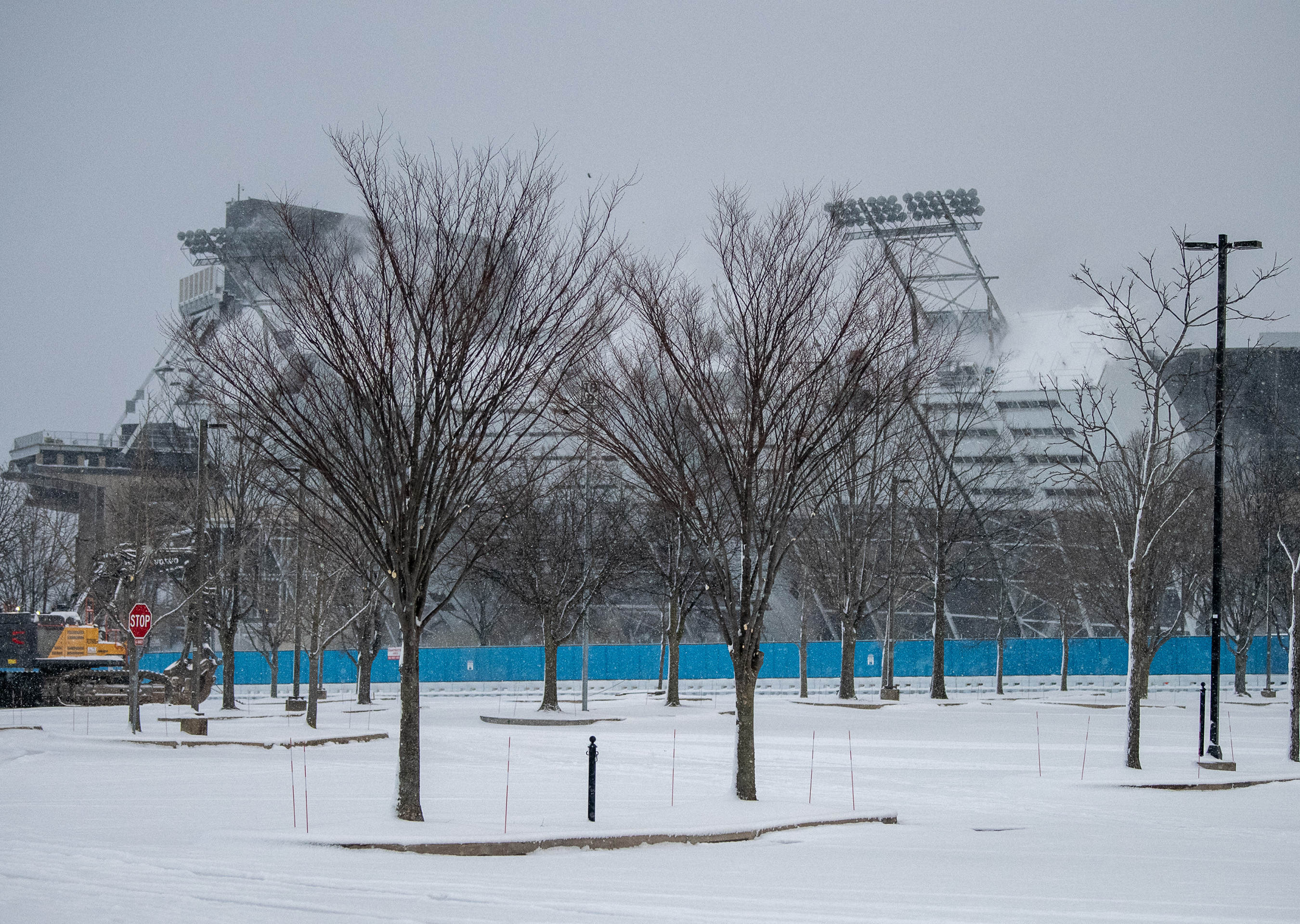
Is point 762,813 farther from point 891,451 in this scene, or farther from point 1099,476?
point 891,451

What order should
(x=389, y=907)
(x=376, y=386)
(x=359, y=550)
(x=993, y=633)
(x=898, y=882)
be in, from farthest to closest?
1. (x=993, y=633)
2. (x=359, y=550)
3. (x=376, y=386)
4. (x=898, y=882)
5. (x=389, y=907)

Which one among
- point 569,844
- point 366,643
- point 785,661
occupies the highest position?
point 569,844

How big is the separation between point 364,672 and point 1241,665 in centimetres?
3082

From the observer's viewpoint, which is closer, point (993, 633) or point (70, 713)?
point (70, 713)

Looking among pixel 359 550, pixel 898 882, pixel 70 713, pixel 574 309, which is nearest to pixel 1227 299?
pixel 574 309

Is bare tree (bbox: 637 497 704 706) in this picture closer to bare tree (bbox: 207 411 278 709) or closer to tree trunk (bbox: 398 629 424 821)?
bare tree (bbox: 207 411 278 709)

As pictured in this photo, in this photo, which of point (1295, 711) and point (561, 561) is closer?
point (1295, 711)

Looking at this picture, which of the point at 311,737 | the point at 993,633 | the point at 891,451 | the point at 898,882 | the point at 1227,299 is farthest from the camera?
the point at 993,633

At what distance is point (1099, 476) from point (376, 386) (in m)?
19.9

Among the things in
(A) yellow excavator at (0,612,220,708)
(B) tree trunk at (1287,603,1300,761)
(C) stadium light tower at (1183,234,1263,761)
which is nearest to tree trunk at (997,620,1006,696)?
(B) tree trunk at (1287,603,1300,761)

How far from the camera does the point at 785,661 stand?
5275cm

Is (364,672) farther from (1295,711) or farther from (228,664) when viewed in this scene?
(1295,711)

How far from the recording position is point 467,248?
12.5m

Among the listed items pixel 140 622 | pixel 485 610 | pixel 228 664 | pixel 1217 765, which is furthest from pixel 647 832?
pixel 485 610
